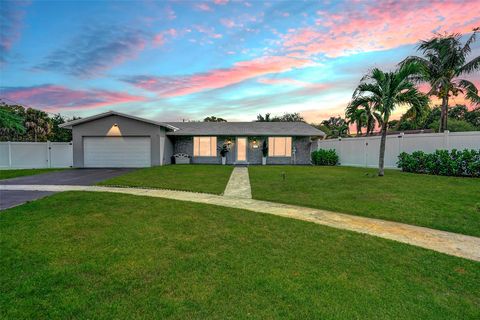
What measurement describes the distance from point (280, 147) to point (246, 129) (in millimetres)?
3445

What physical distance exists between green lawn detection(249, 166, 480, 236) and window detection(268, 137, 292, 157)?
1089cm

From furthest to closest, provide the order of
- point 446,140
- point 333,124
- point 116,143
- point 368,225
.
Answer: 1. point 333,124
2. point 116,143
3. point 446,140
4. point 368,225

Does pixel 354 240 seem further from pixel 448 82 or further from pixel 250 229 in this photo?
pixel 448 82

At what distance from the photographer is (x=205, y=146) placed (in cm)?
2197

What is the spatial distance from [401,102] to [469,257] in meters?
10.3

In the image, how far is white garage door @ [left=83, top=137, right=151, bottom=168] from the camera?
18.4 metres

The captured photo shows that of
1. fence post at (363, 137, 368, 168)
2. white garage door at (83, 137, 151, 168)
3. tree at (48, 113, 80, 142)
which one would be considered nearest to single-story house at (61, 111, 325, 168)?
white garage door at (83, 137, 151, 168)

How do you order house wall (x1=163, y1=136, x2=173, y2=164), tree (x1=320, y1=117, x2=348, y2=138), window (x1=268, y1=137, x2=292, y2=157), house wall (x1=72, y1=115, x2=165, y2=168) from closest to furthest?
house wall (x1=72, y1=115, x2=165, y2=168)
house wall (x1=163, y1=136, x2=173, y2=164)
window (x1=268, y1=137, x2=292, y2=157)
tree (x1=320, y1=117, x2=348, y2=138)

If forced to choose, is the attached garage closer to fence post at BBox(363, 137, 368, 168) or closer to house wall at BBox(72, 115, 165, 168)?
house wall at BBox(72, 115, 165, 168)

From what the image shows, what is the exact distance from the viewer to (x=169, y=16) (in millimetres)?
11484

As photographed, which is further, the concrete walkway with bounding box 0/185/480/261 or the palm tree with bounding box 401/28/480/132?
the palm tree with bounding box 401/28/480/132

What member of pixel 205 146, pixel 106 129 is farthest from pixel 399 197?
pixel 106 129

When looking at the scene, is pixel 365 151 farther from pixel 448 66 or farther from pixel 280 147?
pixel 448 66

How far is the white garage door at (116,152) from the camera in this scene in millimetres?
18391
